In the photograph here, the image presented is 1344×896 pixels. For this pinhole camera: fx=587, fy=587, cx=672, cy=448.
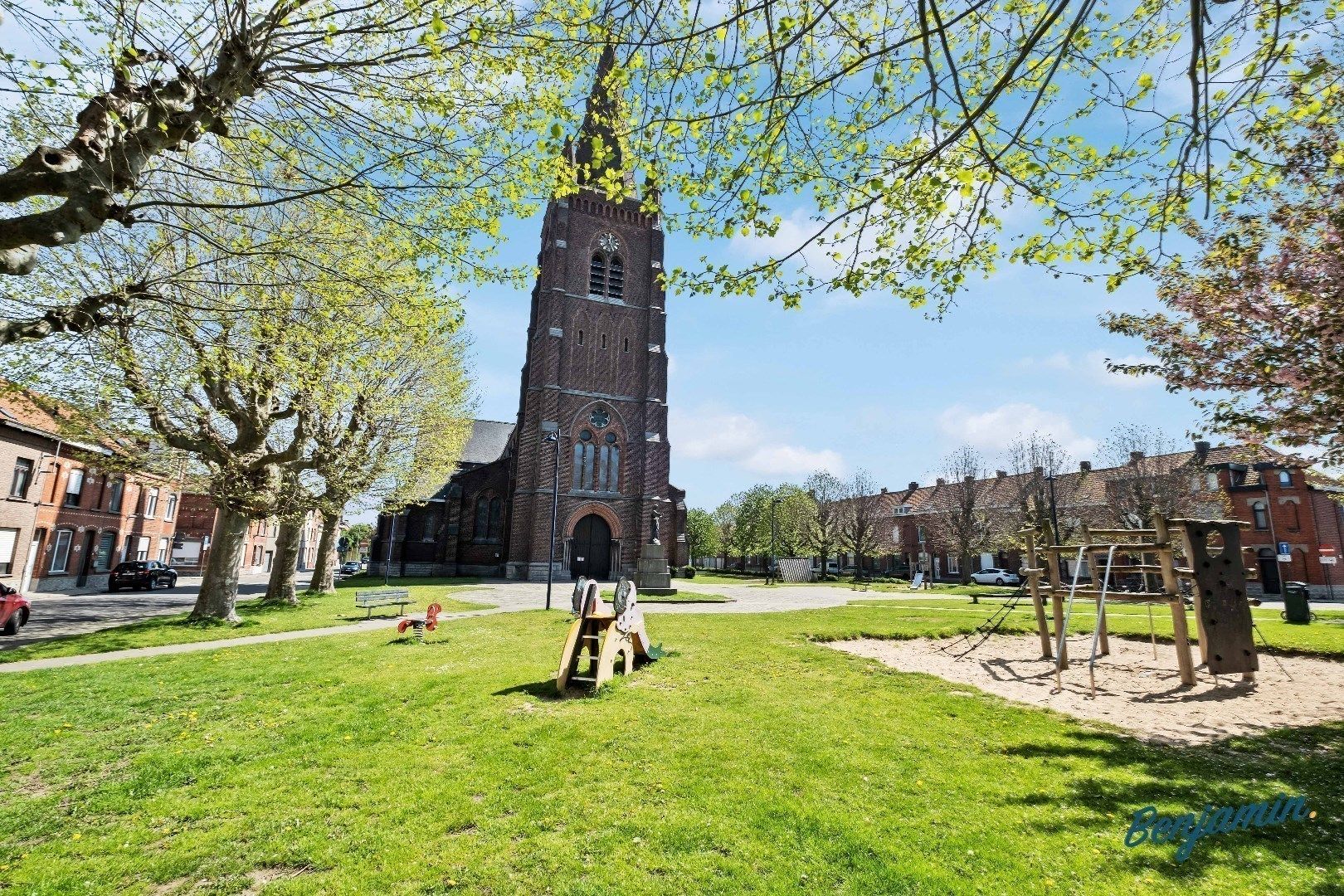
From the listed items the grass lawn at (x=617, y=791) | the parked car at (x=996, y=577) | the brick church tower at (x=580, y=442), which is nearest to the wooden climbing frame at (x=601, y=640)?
the grass lawn at (x=617, y=791)

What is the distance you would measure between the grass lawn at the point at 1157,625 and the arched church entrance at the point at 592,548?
18.5 metres

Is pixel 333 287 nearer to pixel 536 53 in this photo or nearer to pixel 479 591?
pixel 536 53

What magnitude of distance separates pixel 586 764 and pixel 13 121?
958cm

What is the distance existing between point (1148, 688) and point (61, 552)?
1591 inches

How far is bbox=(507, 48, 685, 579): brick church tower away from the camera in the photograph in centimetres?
3697

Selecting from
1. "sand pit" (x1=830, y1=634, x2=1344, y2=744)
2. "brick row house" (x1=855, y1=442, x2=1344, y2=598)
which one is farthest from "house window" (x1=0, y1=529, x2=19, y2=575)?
"brick row house" (x1=855, y1=442, x2=1344, y2=598)

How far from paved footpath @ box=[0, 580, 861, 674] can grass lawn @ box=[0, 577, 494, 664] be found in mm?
479

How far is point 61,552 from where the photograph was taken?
27.6 meters

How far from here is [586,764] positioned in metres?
5.23

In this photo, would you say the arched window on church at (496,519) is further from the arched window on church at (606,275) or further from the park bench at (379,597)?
the park bench at (379,597)

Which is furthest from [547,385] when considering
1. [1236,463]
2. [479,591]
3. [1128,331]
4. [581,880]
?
[1236,463]

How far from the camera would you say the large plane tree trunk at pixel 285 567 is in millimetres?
20234

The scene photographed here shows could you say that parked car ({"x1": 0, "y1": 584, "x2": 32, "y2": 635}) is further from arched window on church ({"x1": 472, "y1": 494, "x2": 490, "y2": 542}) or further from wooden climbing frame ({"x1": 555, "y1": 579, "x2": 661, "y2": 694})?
arched window on church ({"x1": 472, "y1": 494, "x2": 490, "y2": 542})

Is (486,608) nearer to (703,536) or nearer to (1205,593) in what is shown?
(1205,593)
